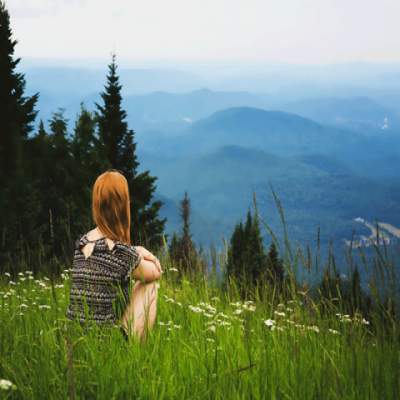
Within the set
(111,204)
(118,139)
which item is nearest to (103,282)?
(111,204)

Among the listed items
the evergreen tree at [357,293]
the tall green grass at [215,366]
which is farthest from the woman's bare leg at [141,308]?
the evergreen tree at [357,293]

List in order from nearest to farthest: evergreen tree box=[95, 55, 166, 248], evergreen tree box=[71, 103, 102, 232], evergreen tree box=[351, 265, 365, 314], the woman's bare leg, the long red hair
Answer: evergreen tree box=[351, 265, 365, 314], the woman's bare leg, the long red hair, evergreen tree box=[71, 103, 102, 232], evergreen tree box=[95, 55, 166, 248]

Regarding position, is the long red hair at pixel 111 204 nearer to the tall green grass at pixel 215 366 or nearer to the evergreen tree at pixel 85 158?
the tall green grass at pixel 215 366

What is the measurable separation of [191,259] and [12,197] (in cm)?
1122

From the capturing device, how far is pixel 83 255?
9.20ft

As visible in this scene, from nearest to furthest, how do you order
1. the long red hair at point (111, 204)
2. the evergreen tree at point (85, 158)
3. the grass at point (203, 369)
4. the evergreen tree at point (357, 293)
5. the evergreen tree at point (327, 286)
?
the grass at point (203, 369), the evergreen tree at point (327, 286), the evergreen tree at point (357, 293), the long red hair at point (111, 204), the evergreen tree at point (85, 158)

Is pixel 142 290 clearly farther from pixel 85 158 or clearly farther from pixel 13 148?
pixel 85 158

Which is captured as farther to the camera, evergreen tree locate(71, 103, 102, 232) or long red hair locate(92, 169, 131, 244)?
evergreen tree locate(71, 103, 102, 232)

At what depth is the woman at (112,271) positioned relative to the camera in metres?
2.66

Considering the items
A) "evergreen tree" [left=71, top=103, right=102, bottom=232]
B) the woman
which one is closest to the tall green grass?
the woman

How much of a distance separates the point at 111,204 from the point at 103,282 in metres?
0.58

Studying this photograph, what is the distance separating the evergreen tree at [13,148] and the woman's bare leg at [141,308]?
1219 cm

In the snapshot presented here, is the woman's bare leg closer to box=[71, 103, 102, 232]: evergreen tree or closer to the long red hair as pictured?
the long red hair

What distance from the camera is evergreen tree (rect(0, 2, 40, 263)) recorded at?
44.8ft
